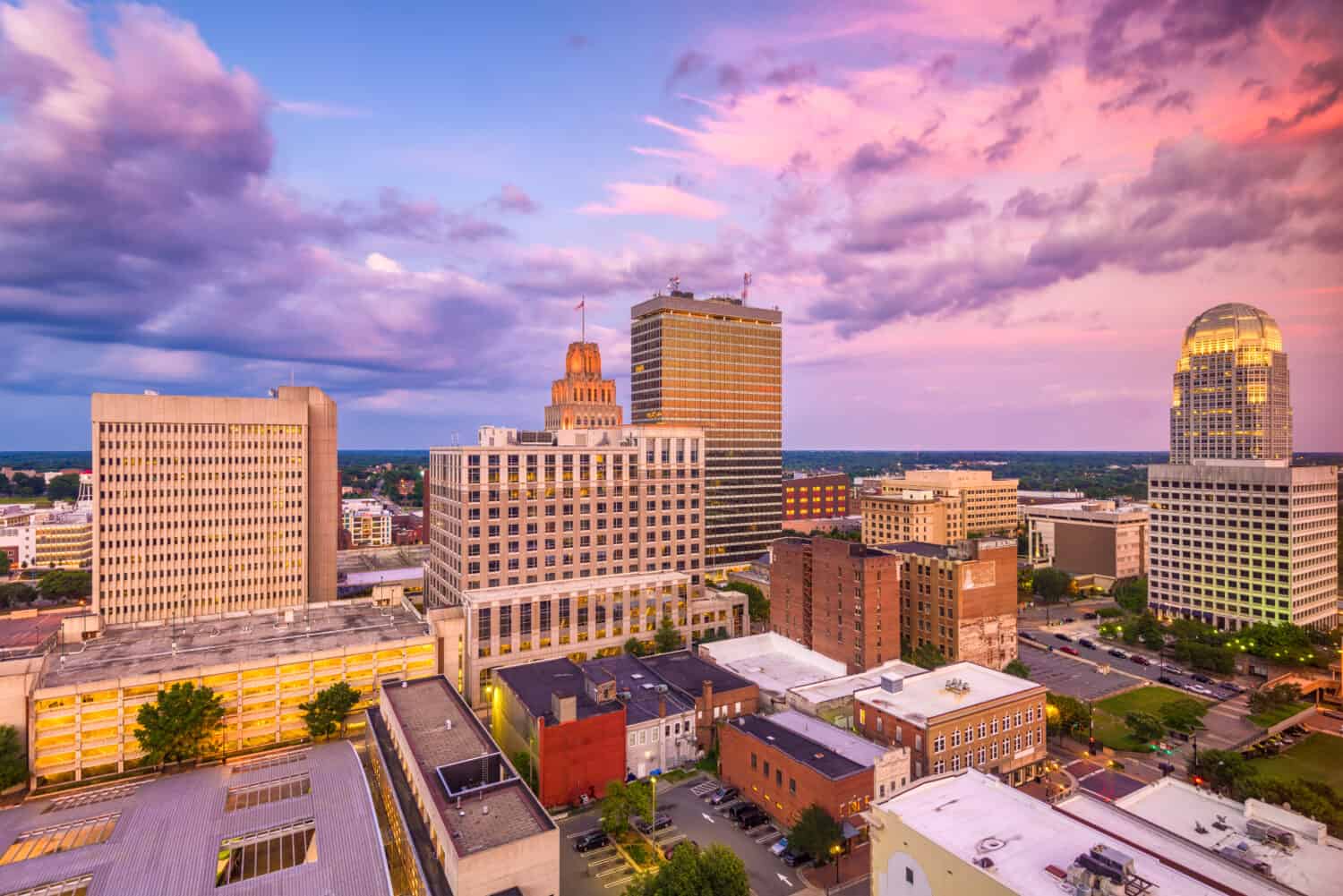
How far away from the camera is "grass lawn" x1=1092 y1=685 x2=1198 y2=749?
85.4 metres

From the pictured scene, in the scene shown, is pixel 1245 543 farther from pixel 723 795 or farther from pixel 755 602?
pixel 723 795

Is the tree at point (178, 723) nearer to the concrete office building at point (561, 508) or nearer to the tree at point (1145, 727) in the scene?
the concrete office building at point (561, 508)

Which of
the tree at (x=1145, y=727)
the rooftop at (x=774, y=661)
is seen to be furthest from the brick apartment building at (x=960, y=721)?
the tree at (x=1145, y=727)

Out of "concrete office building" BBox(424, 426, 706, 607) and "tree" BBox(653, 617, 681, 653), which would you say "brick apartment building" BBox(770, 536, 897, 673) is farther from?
"concrete office building" BBox(424, 426, 706, 607)

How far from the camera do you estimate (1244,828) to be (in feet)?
157

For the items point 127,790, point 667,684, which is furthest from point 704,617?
point 127,790

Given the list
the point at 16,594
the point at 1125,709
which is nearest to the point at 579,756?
the point at 1125,709

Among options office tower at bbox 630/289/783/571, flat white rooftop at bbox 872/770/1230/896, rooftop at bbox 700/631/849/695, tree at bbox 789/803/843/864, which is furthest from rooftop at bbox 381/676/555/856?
office tower at bbox 630/289/783/571

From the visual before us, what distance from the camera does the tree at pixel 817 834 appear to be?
184 feet

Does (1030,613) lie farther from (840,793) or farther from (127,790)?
(127,790)

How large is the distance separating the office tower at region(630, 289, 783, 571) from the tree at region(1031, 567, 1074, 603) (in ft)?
212

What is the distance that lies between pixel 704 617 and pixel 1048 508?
124388mm

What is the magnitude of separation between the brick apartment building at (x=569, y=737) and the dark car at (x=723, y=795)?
9883 millimetres

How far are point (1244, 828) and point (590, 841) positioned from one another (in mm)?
50398
